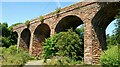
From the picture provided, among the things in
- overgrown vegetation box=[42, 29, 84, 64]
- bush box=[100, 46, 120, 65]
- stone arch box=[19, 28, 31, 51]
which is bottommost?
bush box=[100, 46, 120, 65]

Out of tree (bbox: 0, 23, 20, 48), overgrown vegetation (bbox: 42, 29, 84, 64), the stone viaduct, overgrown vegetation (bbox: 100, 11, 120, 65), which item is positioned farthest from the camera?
tree (bbox: 0, 23, 20, 48)

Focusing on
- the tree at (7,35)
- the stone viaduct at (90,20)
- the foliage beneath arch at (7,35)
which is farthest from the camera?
the tree at (7,35)

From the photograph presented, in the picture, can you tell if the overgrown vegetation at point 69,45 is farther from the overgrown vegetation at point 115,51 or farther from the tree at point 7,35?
the tree at point 7,35

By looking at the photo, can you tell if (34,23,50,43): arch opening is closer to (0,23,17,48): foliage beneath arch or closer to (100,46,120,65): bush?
(0,23,17,48): foliage beneath arch

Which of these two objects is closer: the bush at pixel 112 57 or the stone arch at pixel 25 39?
the bush at pixel 112 57

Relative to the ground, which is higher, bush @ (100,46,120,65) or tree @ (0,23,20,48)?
tree @ (0,23,20,48)

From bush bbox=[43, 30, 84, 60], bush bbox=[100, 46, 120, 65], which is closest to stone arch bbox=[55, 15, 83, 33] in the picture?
bush bbox=[43, 30, 84, 60]

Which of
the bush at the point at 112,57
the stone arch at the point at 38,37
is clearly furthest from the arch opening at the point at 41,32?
the bush at the point at 112,57

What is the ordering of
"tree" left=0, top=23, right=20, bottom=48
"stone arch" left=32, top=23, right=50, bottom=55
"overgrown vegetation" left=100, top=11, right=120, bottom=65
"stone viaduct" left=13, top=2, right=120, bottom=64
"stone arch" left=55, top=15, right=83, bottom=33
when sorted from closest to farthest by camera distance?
"overgrown vegetation" left=100, top=11, right=120, bottom=65, "stone viaduct" left=13, top=2, right=120, bottom=64, "stone arch" left=55, top=15, right=83, bottom=33, "stone arch" left=32, top=23, right=50, bottom=55, "tree" left=0, top=23, right=20, bottom=48

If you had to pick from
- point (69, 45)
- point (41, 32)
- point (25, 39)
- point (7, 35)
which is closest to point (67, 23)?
point (69, 45)

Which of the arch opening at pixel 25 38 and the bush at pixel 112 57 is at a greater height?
the arch opening at pixel 25 38

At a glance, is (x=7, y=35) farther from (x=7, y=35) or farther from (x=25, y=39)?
(x=25, y=39)

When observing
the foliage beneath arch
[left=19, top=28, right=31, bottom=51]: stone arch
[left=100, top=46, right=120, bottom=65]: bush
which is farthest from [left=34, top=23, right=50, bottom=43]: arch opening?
[left=100, top=46, right=120, bottom=65]: bush

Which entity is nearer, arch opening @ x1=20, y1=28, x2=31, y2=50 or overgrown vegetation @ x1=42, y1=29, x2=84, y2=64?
overgrown vegetation @ x1=42, y1=29, x2=84, y2=64
